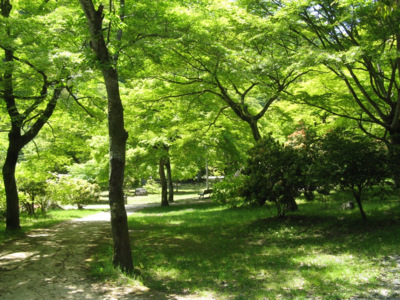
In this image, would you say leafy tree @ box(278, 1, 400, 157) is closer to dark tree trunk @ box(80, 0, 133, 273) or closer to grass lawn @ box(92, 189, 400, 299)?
grass lawn @ box(92, 189, 400, 299)

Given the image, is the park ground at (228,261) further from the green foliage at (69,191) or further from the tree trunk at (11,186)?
the green foliage at (69,191)

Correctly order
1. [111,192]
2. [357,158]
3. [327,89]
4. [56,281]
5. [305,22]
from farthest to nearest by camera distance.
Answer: [327,89]
[305,22]
[357,158]
[111,192]
[56,281]

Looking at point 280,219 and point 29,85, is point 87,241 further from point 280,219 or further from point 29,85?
point 280,219

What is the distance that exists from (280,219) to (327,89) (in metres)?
5.59

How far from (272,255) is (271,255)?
0.9 inches

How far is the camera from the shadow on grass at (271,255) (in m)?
5.45

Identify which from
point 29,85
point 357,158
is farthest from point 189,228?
point 29,85

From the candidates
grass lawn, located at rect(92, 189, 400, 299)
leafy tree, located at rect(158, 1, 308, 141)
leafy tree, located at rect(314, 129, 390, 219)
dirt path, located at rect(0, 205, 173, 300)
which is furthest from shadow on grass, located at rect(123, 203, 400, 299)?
leafy tree, located at rect(158, 1, 308, 141)

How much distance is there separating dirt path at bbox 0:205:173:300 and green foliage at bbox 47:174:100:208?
22.2 feet

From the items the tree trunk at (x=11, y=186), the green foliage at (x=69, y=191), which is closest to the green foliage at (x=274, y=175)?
the tree trunk at (x=11, y=186)

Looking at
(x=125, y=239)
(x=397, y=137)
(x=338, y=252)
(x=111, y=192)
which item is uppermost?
(x=397, y=137)

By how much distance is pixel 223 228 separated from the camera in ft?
35.8

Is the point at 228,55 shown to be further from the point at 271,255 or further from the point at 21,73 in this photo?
the point at 21,73

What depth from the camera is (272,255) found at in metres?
7.41
